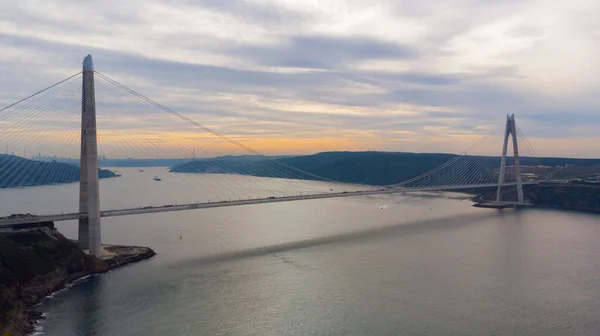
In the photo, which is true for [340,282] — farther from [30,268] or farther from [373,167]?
[373,167]

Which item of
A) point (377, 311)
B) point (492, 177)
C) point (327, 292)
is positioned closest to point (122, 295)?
point (327, 292)

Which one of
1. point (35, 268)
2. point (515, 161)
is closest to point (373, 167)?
point (515, 161)

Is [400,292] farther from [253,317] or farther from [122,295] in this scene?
[122,295]

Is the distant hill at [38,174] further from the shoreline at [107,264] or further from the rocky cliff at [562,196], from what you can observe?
the rocky cliff at [562,196]

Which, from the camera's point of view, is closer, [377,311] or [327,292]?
[377,311]

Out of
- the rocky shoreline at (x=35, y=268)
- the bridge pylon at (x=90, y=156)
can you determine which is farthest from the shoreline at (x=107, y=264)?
the bridge pylon at (x=90, y=156)
